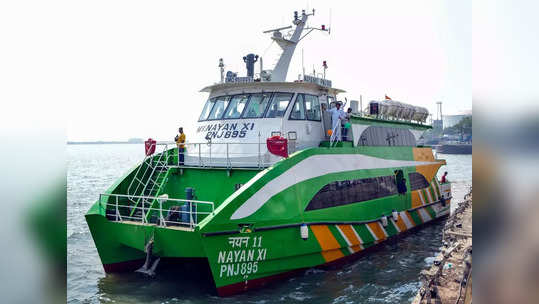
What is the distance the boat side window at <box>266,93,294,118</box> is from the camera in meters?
10.9

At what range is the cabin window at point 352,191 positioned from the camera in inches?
383

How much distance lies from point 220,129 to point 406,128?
798 centimetres

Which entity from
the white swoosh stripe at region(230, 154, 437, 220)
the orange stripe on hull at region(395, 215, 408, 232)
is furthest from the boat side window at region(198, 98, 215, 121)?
the orange stripe on hull at region(395, 215, 408, 232)

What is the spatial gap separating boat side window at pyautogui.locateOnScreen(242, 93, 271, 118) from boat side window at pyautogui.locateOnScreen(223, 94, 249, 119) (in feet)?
0.69

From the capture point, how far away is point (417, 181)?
15055mm

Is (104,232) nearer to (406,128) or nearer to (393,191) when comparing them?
(393,191)

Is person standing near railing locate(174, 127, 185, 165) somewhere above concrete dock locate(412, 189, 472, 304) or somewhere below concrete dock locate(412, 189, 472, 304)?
above

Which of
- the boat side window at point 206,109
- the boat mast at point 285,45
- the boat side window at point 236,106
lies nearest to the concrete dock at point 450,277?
the boat side window at point 236,106

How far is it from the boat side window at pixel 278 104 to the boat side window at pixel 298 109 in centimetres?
21

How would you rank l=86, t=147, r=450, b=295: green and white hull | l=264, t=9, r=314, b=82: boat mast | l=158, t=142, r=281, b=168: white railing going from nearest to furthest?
l=86, t=147, r=450, b=295: green and white hull, l=158, t=142, r=281, b=168: white railing, l=264, t=9, r=314, b=82: boat mast

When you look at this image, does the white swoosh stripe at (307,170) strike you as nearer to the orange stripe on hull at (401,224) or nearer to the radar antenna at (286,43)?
the orange stripe on hull at (401,224)

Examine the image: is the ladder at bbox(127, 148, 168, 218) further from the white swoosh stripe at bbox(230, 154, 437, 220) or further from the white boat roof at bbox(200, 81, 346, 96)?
the white swoosh stripe at bbox(230, 154, 437, 220)

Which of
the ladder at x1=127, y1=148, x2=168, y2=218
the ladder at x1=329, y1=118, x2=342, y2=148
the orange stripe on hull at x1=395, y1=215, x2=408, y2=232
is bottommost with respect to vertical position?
the orange stripe on hull at x1=395, y1=215, x2=408, y2=232
